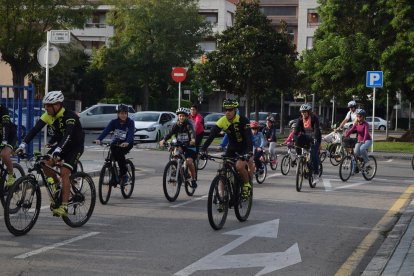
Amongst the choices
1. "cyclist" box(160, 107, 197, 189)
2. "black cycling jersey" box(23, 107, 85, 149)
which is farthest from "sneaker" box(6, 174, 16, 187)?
"cyclist" box(160, 107, 197, 189)

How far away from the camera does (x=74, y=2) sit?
123ft

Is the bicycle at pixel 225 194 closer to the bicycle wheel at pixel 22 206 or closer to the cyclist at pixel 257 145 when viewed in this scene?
the bicycle wheel at pixel 22 206

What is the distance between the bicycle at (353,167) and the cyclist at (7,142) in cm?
865

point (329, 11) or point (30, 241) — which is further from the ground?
point (329, 11)

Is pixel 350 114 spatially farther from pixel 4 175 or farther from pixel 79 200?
pixel 79 200

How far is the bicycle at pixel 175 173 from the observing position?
1233 cm

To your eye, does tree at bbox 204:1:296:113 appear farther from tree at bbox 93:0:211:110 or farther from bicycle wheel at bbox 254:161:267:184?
bicycle wheel at bbox 254:161:267:184

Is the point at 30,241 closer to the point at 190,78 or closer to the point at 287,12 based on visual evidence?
the point at 190,78

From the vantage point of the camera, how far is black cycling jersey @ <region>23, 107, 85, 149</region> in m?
9.19

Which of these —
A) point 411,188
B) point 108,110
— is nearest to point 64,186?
point 411,188

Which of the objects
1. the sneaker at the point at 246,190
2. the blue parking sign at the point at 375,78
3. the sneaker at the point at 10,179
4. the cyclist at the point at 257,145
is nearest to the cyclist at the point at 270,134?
the cyclist at the point at 257,145

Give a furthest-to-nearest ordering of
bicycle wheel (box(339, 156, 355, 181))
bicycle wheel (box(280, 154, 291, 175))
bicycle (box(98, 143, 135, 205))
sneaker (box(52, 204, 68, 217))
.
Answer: bicycle wheel (box(280, 154, 291, 175)) < bicycle wheel (box(339, 156, 355, 181)) < bicycle (box(98, 143, 135, 205)) < sneaker (box(52, 204, 68, 217))

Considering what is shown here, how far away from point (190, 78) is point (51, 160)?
4862cm

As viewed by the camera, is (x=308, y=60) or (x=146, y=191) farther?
(x=308, y=60)
